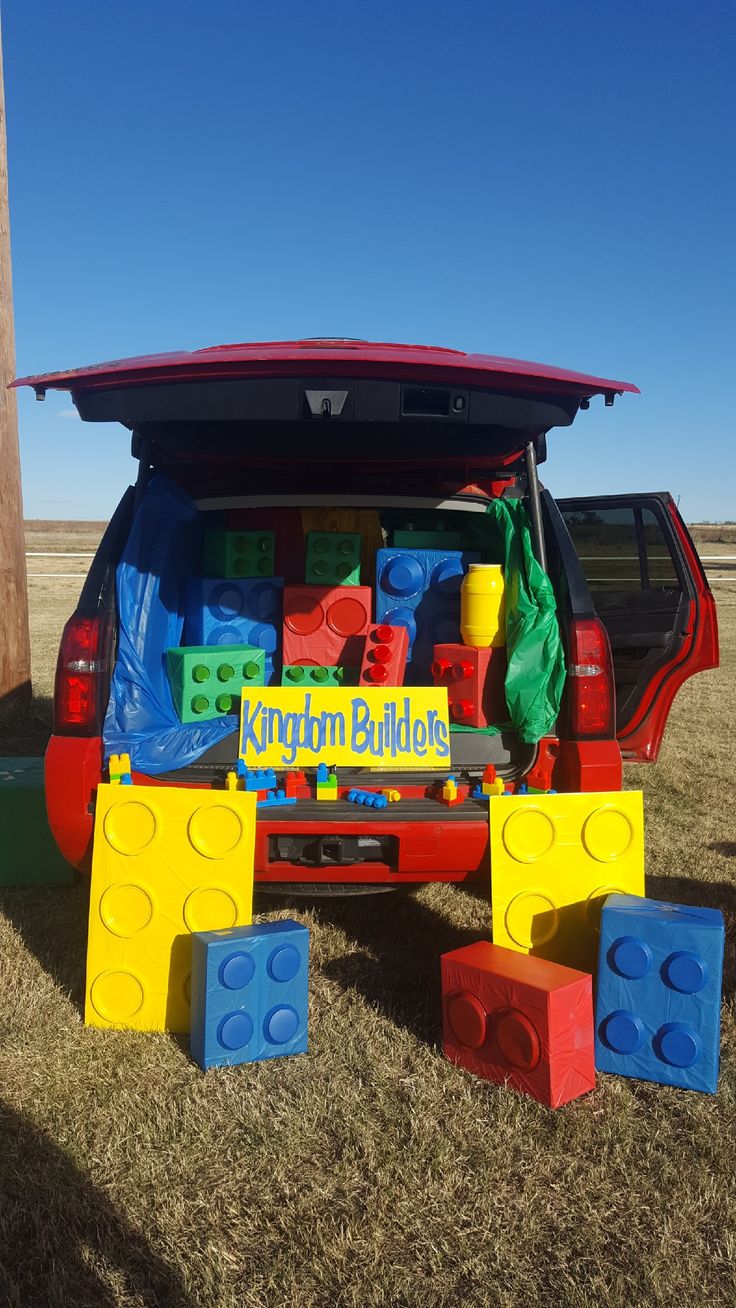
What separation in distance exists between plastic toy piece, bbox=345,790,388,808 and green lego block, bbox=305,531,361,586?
158cm

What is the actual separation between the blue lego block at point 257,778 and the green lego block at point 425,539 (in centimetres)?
179

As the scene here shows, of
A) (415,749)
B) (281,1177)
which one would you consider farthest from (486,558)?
(281,1177)

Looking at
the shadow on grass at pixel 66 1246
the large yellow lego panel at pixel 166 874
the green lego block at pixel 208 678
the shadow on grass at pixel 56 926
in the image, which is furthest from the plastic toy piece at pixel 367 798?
the shadow on grass at pixel 66 1246

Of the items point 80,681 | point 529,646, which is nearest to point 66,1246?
point 80,681

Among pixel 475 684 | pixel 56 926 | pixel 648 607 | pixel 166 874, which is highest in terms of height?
pixel 648 607

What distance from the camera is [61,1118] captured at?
2.70 metres

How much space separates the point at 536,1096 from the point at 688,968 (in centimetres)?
62

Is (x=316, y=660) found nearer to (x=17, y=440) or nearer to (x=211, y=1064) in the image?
(x=211, y=1064)

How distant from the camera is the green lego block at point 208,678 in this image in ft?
13.4

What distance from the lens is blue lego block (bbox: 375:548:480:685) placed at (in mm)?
4781

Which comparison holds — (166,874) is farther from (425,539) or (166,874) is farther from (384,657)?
(425,539)

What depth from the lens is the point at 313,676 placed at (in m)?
4.55

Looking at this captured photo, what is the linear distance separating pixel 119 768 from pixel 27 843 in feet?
4.69

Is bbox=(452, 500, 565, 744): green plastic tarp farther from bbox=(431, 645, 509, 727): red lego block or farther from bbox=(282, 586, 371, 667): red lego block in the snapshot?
bbox=(282, 586, 371, 667): red lego block
